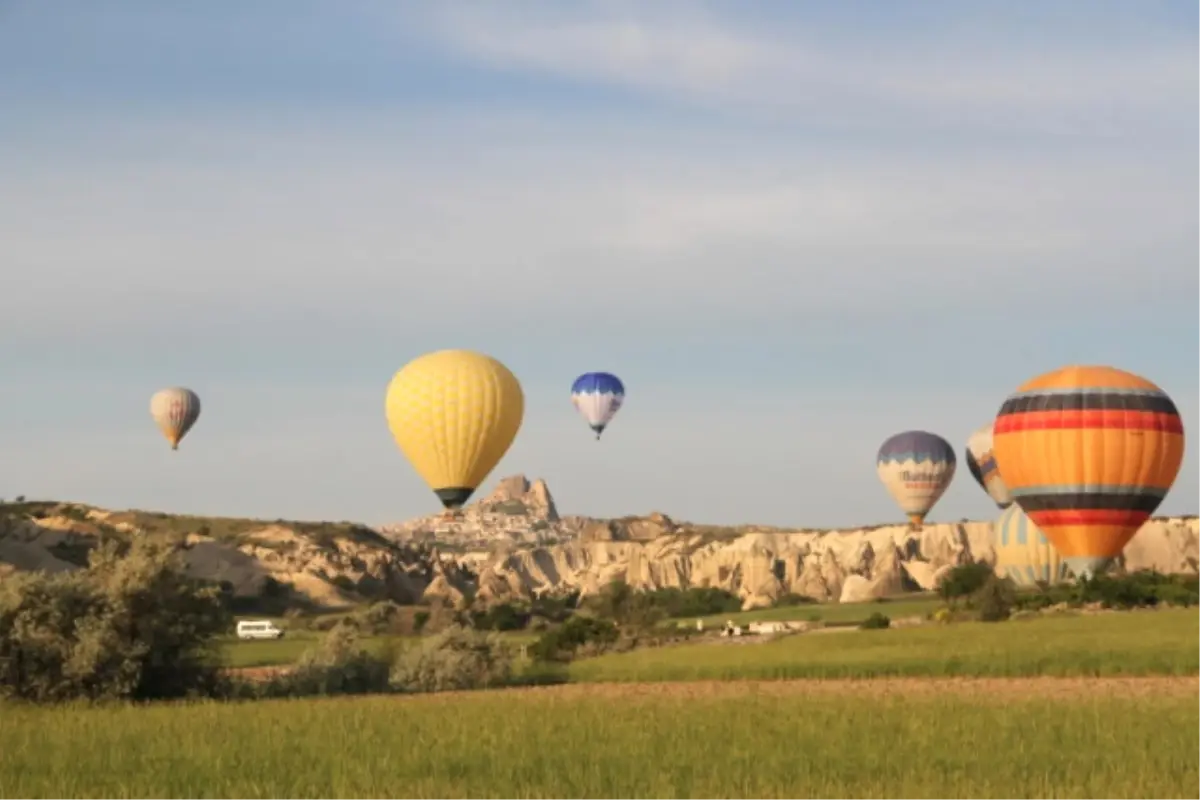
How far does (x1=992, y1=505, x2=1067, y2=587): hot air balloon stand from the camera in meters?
95.7

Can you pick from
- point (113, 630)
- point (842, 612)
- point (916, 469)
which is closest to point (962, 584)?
point (842, 612)

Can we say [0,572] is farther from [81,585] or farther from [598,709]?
[598,709]

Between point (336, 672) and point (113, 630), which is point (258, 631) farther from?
point (113, 630)

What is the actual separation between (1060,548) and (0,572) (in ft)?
176

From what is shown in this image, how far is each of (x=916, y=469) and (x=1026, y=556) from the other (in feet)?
33.1

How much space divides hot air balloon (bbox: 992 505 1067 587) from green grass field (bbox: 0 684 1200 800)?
64080 mm

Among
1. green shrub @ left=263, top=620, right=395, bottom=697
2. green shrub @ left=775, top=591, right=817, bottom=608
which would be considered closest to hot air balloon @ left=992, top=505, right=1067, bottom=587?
green shrub @ left=775, top=591, right=817, bottom=608

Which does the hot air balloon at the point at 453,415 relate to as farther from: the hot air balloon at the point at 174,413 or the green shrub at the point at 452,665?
the hot air balloon at the point at 174,413

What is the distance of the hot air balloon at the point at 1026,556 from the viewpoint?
9569 cm

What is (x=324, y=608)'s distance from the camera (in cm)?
11850

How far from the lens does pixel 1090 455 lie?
65.1 meters

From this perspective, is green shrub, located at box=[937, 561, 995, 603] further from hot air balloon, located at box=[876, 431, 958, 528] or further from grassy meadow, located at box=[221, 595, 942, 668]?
hot air balloon, located at box=[876, 431, 958, 528]

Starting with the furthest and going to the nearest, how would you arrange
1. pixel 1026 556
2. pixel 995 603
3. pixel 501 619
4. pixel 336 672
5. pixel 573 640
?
1. pixel 1026 556
2. pixel 501 619
3. pixel 995 603
4. pixel 573 640
5. pixel 336 672

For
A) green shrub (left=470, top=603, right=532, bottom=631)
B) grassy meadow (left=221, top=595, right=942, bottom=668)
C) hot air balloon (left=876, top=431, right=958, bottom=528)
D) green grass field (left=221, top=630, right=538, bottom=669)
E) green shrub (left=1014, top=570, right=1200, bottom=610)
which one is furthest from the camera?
hot air balloon (left=876, top=431, right=958, bottom=528)
